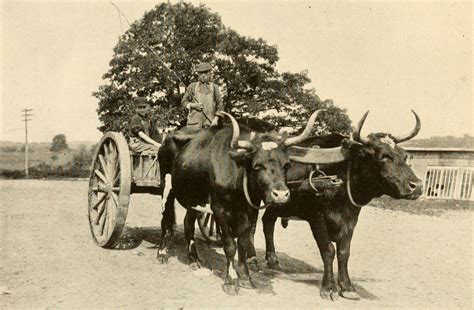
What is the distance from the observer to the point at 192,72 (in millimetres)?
32781

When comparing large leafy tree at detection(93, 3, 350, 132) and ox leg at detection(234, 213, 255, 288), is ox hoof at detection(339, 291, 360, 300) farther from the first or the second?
large leafy tree at detection(93, 3, 350, 132)

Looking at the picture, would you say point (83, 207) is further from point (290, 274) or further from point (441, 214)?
point (441, 214)

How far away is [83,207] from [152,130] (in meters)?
7.64

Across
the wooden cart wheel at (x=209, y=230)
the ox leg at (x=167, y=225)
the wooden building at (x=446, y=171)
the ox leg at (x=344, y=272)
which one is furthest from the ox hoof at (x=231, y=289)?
the wooden building at (x=446, y=171)

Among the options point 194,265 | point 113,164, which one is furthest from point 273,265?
point 113,164

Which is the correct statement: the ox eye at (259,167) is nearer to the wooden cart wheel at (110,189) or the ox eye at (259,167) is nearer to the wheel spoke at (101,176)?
the wooden cart wheel at (110,189)

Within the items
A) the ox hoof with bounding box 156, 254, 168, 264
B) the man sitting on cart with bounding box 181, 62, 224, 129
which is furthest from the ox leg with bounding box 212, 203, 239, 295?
the man sitting on cart with bounding box 181, 62, 224, 129

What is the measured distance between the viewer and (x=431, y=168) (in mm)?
23062

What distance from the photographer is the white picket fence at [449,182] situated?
70.7 ft

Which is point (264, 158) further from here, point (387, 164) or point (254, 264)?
point (254, 264)

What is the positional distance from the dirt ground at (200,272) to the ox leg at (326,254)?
0.63ft

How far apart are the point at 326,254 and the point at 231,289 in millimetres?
1338

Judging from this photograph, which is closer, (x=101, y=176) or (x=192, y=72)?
(x=101, y=176)

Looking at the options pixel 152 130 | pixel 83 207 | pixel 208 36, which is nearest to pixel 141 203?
pixel 83 207
